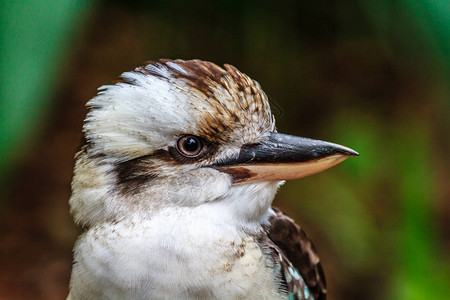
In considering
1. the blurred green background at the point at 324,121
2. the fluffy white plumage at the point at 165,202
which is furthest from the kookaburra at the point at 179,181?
the blurred green background at the point at 324,121

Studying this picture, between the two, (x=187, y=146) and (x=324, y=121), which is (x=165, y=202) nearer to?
(x=187, y=146)

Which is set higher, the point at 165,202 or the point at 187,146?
the point at 187,146

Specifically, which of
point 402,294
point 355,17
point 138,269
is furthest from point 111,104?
point 355,17

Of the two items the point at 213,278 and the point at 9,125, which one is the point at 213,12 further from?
the point at 213,278

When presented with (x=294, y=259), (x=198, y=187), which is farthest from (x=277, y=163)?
(x=294, y=259)

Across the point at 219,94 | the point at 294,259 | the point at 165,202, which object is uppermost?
the point at 219,94

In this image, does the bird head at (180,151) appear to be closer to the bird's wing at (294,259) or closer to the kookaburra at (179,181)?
the kookaburra at (179,181)

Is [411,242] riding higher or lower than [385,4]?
lower
